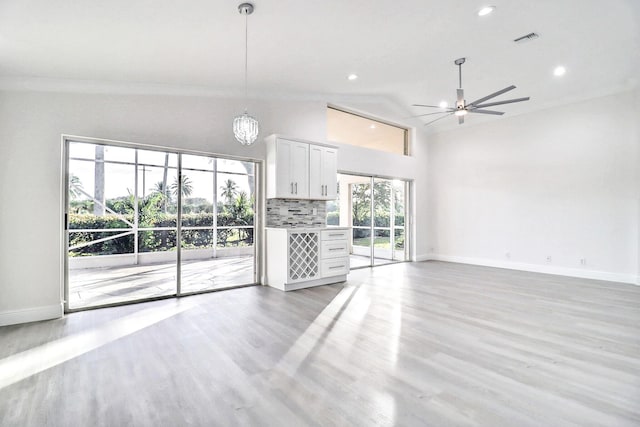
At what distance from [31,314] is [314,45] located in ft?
14.7

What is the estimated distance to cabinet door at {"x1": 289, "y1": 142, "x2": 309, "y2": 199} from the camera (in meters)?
5.20

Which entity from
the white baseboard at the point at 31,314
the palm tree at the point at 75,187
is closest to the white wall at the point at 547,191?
the palm tree at the point at 75,187

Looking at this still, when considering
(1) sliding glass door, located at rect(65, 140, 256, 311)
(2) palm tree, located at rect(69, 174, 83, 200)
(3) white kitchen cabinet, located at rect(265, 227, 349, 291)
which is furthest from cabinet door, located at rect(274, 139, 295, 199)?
(2) palm tree, located at rect(69, 174, 83, 200)

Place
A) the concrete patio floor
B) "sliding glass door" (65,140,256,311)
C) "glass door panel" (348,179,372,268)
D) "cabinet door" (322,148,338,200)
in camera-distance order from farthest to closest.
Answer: "glass door panel" (348,179,372,268) < "cabinet door" (322,148,338,200) < the concrete patio floor < "sliding glass door" (65,140,256,311)

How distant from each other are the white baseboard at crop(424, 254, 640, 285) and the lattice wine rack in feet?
13.8

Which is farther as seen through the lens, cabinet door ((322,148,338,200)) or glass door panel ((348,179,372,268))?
glass door panel ((348,179,372,268))

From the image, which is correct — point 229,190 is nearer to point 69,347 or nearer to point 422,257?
point 69,347

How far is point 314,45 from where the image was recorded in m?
3.93

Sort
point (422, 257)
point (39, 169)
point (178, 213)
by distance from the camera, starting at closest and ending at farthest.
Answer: point (39, 169) < point (178, 213) < point (422, 257)

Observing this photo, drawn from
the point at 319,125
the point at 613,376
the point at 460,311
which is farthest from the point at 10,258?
the point at 613,376

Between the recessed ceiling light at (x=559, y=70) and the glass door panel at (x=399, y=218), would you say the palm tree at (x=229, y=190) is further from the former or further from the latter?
the recessed ceiling light at (x=559, y=70)

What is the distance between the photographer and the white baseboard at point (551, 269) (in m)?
5.42

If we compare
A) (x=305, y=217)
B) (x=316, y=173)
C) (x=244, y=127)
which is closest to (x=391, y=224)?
(x=305, y=217)

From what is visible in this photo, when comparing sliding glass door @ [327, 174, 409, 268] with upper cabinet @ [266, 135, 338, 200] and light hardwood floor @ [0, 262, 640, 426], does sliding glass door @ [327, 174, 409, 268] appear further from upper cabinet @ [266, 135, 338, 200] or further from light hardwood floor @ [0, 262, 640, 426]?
light hardwood floor @ [0, 262, 640, 426]
